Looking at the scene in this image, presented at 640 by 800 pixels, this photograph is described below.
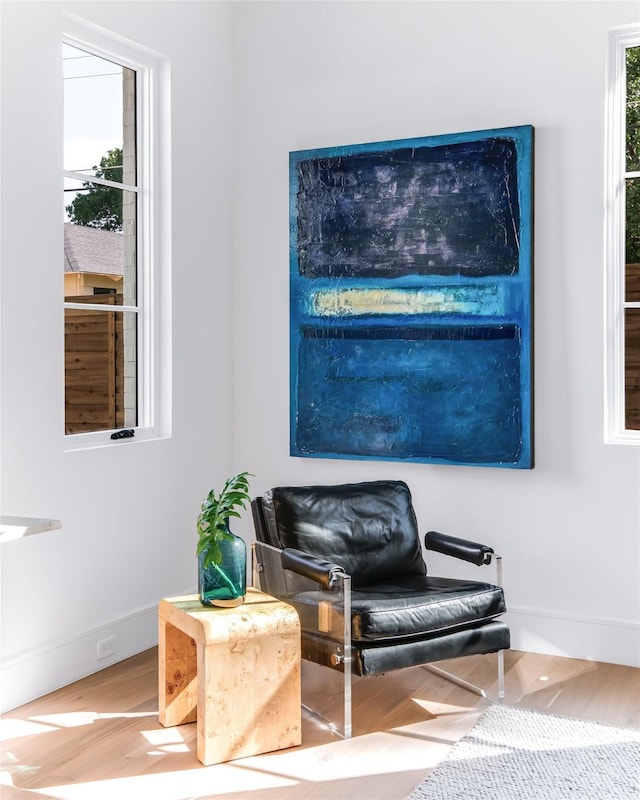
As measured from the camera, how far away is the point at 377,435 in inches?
159

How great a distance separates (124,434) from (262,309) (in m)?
1.01

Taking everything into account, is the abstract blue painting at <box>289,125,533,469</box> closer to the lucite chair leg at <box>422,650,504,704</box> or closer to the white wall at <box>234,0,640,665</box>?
the white wall at <box>234,0,640,665</box>

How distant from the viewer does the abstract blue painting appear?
12.3 feet

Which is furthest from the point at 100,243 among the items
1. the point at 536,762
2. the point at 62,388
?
the point at 536,762

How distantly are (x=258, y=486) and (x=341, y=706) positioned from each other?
Result: 1425mm

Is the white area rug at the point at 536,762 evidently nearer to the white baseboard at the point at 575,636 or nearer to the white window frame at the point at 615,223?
the white baseboard at the point at 575,636

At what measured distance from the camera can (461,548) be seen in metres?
3.37

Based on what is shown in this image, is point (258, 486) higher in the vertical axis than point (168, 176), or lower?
lower

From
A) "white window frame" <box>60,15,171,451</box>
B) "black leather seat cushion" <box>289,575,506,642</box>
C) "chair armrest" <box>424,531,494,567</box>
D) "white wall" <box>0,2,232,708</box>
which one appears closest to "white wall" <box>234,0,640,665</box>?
"white wall" <box>0,2,232,708</box>

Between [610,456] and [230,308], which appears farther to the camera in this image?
[230,308]

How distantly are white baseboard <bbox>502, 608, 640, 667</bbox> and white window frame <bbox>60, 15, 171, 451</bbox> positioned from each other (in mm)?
1795

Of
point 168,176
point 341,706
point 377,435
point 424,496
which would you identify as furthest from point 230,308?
point 341,706

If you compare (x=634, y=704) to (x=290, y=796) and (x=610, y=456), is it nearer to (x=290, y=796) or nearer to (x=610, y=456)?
→ (x=610, y=456)

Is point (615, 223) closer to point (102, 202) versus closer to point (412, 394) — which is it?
point (412, 394)
